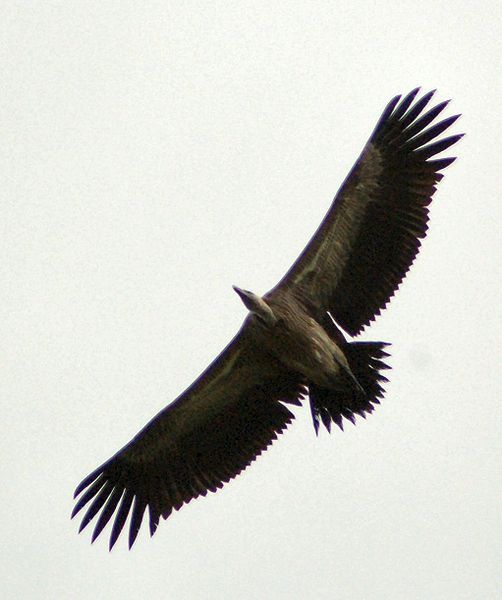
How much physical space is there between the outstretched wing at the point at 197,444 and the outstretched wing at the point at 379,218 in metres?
1.11

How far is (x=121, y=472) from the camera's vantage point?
14961 mm

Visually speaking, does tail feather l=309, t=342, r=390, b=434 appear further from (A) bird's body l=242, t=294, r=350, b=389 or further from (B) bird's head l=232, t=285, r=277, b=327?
(B) bird's head l=232, t=285, r=277, b=327

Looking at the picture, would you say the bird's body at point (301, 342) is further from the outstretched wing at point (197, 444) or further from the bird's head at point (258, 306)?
the outstretched wing at point (197, 444)

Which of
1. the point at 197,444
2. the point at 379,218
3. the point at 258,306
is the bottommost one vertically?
the point at 197,444

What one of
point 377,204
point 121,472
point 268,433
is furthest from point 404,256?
point 121,472

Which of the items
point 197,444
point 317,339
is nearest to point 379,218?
point 317,339

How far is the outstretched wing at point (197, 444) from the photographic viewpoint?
571 inches

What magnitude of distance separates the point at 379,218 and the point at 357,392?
1950 mm

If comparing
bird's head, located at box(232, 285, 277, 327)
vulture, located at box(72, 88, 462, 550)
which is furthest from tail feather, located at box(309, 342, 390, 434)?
bird's head, located at box(232, 285, 277, 327)

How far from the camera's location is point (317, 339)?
45.1 ft

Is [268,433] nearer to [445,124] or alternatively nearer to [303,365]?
[303,365]

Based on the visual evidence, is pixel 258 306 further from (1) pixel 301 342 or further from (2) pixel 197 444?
(2) pixel 197 444

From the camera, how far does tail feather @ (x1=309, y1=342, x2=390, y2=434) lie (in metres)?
13.8

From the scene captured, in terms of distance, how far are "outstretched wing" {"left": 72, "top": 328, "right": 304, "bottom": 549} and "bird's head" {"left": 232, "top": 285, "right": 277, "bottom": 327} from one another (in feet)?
2.29
